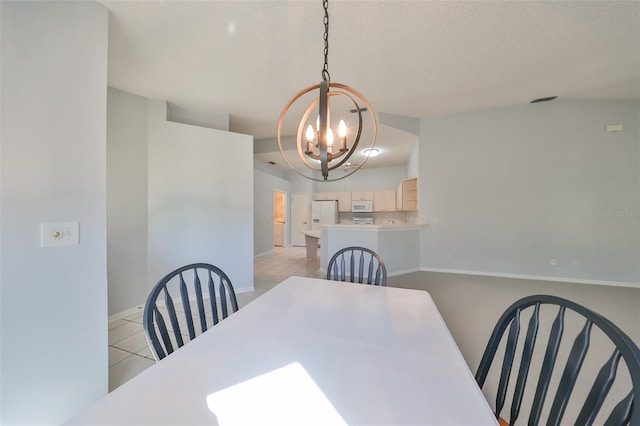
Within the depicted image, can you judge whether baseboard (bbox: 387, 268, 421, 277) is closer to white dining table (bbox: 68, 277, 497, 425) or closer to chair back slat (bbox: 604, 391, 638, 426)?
white dining table (bbox: 68, 277, 497, 425)

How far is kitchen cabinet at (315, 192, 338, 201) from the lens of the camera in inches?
295

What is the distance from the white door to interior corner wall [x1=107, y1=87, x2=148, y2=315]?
5.18m

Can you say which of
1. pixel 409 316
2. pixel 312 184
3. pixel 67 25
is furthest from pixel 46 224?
pixel 312 184

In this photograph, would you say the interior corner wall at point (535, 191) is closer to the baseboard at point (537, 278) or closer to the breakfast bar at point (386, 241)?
the baseboard at point (537, 278)

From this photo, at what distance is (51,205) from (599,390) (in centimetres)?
229

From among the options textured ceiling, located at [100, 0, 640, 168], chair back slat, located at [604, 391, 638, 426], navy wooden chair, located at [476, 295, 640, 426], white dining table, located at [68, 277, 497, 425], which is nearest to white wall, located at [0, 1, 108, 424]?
textured ceiling, located at [100, 0, 640, 168]

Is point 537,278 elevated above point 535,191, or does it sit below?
below

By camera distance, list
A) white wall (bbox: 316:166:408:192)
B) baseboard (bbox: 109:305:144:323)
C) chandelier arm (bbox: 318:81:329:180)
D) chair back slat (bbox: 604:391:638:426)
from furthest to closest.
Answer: white wall (bbox: 316:166:408:192), baseboard (bbox: 109:305:144:323), chandelier arm (bbox: 318:81:329:180), chair back slat (bbox: 604:391:638:426)

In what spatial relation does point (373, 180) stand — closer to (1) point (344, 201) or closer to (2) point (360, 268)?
(1) point (344, 201)

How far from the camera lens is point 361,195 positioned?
7055 millimetres

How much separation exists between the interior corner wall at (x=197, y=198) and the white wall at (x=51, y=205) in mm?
1483

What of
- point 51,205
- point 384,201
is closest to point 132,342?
point 51,205

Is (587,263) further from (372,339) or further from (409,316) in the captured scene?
(372,339)

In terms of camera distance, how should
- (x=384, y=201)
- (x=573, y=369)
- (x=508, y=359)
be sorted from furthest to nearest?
(x=384, y=201), (x=508, y=359), (x=573, y=369)
